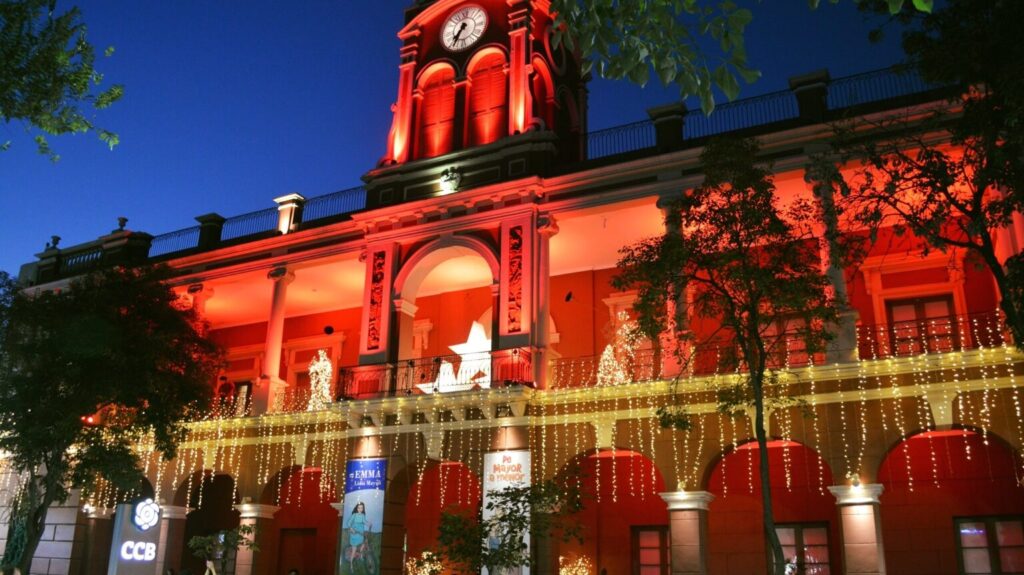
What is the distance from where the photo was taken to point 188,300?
72.8ft

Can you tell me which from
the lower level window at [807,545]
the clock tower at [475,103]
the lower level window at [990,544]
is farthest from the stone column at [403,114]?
the lower level window at [990,544]

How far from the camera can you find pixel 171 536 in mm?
19781

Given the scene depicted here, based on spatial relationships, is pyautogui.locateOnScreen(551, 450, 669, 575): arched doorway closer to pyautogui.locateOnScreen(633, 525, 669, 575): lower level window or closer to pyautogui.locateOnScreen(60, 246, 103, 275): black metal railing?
pyautogui.locateOnScreen(633, 525, 669, 575): lower level window

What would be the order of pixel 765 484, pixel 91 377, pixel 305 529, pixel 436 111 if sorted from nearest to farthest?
pixel 765 484, pixel 91 377, pixel 436 111, pixel 305 529

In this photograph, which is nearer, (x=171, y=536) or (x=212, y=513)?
(x=171, y=536)

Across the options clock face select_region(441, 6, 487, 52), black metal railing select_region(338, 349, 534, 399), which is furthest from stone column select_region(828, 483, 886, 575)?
clock face select_region(441, 6, 487, 52)

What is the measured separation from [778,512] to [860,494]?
4025 millimetres

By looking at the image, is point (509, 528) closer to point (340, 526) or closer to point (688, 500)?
point (688, 500)

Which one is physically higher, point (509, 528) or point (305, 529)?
point (305, 529)

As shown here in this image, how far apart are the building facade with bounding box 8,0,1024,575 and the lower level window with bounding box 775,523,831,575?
0.06 meters

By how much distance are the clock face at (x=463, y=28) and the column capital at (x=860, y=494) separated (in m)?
12.7

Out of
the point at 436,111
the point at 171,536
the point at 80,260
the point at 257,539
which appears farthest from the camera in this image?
the point at 80,260

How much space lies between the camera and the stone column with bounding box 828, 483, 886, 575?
13266 mm

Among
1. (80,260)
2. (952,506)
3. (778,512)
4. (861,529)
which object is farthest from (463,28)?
(952,506)
